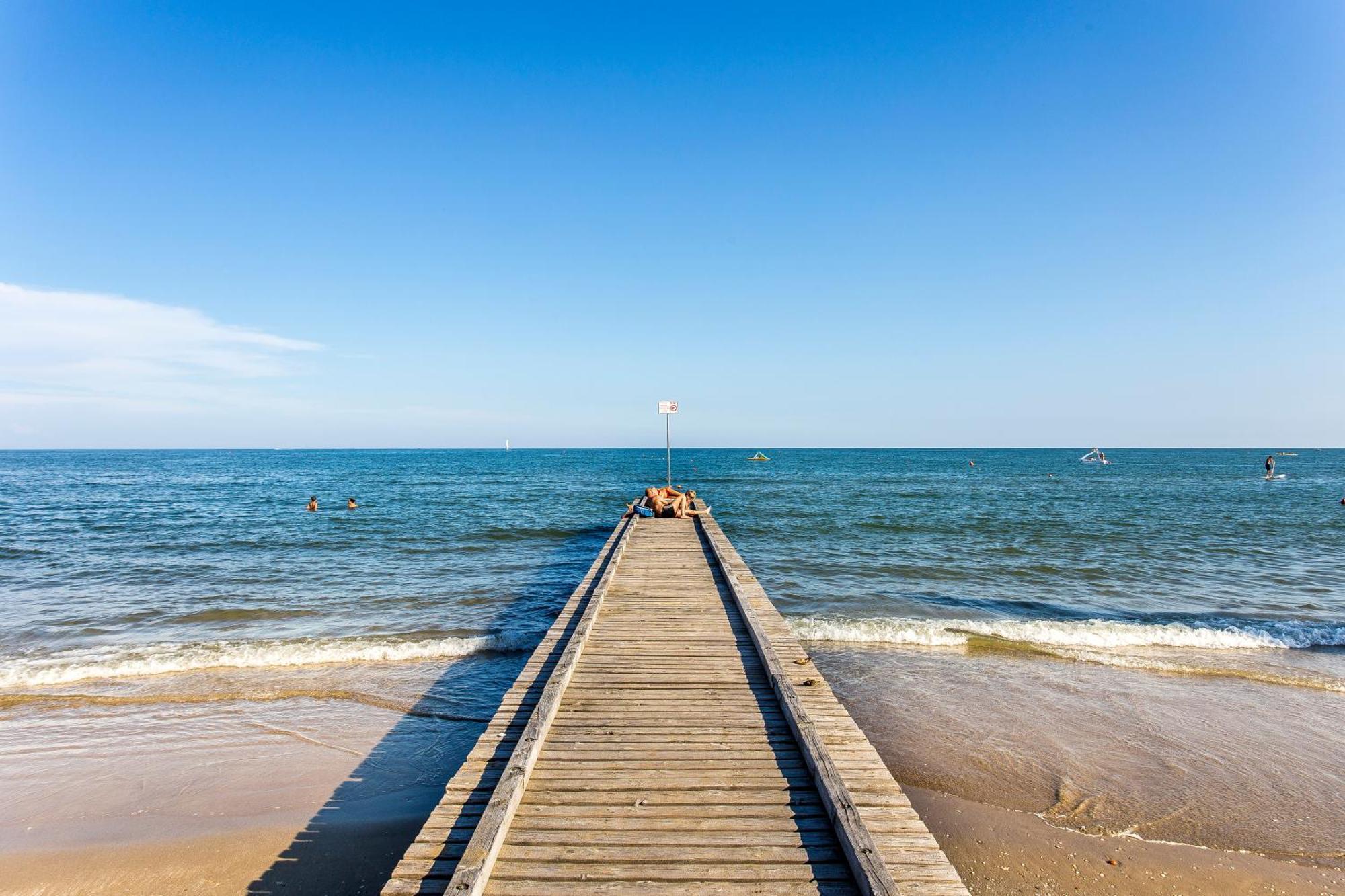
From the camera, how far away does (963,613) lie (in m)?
13.9

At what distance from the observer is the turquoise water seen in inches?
477

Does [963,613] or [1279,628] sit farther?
[963,613]

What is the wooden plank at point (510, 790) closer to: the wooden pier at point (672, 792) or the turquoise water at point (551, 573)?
the wooden pier at point (672, 792)

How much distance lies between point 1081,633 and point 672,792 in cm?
1145

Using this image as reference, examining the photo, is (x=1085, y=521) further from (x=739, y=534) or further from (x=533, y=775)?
(x=533, y=775)

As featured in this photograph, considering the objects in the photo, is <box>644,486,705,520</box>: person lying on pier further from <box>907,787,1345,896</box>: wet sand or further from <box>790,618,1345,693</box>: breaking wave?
<box>907,787,1345,896</box>: wet sand

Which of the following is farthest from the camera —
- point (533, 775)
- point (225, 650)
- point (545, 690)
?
point (225, 650)

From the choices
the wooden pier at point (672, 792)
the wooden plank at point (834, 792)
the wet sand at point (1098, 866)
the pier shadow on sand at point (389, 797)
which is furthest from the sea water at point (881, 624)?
the wooden pier at point (672, 792)

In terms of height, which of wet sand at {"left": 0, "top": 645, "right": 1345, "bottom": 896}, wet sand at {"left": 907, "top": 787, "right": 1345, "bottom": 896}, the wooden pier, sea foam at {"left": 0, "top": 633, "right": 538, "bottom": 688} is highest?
the wooden pier

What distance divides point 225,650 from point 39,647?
3.81 meters

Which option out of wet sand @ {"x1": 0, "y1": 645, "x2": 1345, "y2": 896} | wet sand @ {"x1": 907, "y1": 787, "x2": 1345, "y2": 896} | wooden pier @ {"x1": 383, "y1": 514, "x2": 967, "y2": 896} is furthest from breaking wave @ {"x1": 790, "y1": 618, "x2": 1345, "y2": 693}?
wet sand @ {"x1": 907, "y1": 787, "x2": 1345, "y2": 896}

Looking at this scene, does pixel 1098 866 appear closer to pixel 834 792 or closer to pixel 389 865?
pixel 834 792

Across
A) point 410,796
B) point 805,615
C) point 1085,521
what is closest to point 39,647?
point 410,796

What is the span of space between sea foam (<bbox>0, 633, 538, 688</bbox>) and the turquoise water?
0.05 m
